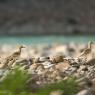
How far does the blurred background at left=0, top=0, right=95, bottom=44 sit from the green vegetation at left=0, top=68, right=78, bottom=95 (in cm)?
3193

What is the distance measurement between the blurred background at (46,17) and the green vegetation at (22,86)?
31932 millimetres

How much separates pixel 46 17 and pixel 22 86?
36.1 m

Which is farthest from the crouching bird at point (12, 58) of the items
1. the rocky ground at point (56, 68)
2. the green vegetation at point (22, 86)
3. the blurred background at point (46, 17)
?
the blurred background at point (46, 17)

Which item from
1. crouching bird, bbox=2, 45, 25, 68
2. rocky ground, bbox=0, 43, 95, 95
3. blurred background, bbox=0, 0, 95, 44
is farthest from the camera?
blurred background, bbox=0, 0, 95, 44

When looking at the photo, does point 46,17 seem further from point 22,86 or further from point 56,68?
point 22,86

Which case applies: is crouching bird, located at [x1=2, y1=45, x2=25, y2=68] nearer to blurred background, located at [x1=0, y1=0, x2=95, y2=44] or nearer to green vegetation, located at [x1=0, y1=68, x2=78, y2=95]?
green vegetation, located at [x1=0, y1=68, x2=78, y2=95]

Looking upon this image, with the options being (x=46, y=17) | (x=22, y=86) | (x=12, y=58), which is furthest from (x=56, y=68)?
(x=46, y=17)

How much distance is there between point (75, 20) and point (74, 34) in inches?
144

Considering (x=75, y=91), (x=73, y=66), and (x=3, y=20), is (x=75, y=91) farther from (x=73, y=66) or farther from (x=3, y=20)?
(x=3, y=20)

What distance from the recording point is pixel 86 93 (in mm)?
2830

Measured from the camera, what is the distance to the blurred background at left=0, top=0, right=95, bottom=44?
36725 millimetres

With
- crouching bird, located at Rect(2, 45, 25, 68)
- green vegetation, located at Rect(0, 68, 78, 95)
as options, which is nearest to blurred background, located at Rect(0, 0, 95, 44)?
crouching bird, located at Rect(2, 45, 25, 68)

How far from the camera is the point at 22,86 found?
2977 millimetres

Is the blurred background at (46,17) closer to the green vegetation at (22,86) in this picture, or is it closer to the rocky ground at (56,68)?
the rocky ground at (56,68)
